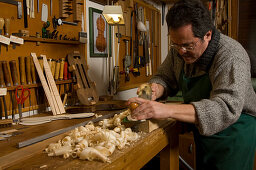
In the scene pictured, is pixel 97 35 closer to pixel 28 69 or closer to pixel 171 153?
pixel 28 69

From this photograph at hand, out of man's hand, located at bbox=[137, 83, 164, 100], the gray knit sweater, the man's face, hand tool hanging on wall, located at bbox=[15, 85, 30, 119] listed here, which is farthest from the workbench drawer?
hand tool hanging on wall, located at bbox=[15, 85, 30, 119]

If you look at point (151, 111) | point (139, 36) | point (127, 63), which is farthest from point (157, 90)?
point (139, 36)

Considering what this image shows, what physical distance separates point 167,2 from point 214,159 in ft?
12.6

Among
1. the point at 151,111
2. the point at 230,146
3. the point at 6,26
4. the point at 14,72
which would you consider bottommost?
the point at 230,146

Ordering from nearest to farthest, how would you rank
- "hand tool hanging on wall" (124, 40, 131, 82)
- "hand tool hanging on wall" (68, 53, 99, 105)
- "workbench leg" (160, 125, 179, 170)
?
1. "workbench leg" (160, 125, 179, 170)
2. "hand tool hanging on wall" (68, 53, 99, 105)
3. "hand tool hanging on wall" (124, 40, 131, 82)

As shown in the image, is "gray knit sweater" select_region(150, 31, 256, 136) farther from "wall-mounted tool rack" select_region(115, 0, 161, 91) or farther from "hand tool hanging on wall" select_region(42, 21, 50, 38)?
"wall-mounted tool rack" select_region(115, 0, 161, 91)

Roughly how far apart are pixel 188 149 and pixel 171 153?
1.05 m

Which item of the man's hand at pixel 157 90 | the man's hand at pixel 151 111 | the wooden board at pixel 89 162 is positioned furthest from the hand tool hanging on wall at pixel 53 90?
the man's hand at pixel 151 111

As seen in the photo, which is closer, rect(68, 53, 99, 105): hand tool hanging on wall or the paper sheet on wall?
the paper sheet on wall

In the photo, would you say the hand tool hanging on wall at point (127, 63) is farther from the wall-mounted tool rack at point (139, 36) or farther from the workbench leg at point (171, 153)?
the workbench leg at point (171, 153)

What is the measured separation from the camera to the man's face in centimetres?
150

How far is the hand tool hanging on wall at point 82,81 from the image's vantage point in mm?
2334

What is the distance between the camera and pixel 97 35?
2.93 meters

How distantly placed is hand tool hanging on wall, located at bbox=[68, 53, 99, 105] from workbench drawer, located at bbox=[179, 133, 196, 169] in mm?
1094
